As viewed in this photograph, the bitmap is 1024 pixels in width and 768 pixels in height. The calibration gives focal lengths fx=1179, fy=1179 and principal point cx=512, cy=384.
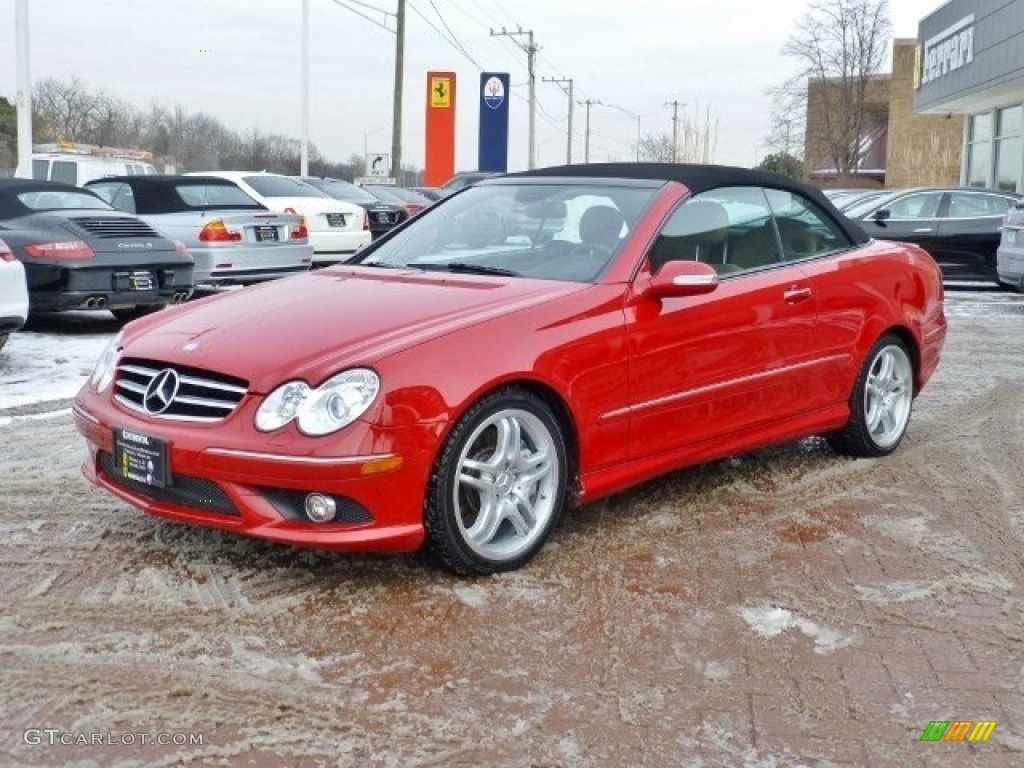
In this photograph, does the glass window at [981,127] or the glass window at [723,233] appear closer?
the glass window at [723,233]

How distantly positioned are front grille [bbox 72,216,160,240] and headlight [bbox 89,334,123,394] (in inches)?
225

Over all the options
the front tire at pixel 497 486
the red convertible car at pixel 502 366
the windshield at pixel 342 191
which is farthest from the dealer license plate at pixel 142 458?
the windshield at pixel 342 191

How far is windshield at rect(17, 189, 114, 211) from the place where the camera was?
10.0 metres

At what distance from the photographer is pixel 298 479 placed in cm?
373

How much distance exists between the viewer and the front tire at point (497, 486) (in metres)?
3.95

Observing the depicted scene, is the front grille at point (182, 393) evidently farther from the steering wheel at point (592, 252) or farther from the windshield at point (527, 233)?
the steering wheel at point (592, 252)

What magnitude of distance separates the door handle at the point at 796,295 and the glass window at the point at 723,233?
167 millimetres

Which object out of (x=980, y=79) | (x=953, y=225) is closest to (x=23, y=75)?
(x=953, y=225)

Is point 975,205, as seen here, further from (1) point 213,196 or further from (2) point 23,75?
(2) point 23,75

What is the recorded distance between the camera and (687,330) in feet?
15.5

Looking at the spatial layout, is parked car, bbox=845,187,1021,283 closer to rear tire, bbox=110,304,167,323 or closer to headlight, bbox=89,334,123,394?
rear tire, bbox=110,304,167,323

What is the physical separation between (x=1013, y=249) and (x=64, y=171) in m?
15.5

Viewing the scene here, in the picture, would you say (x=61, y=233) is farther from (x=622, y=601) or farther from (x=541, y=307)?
(x=622, y=601)

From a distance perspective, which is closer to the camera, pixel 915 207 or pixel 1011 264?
pixel 1011 264
